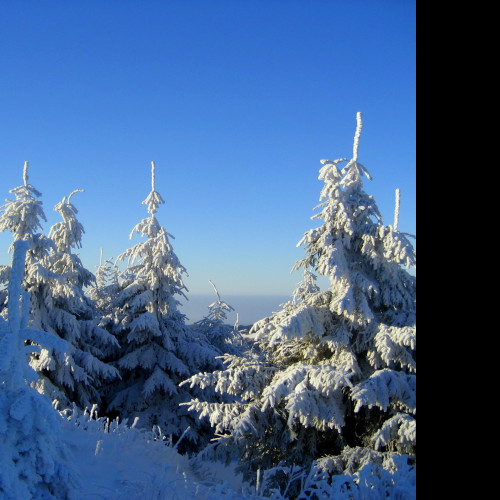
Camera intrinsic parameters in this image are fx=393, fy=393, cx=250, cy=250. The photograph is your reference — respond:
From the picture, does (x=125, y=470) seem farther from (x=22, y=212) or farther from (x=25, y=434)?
(x=22, y=212)

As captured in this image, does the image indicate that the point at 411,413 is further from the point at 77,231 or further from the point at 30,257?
the point at 77,231

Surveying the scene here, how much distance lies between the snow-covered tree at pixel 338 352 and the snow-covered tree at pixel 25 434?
4.19 m

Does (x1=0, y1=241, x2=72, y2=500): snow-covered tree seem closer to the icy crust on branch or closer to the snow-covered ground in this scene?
the snow-covered ground

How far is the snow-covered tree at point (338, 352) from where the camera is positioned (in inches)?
273

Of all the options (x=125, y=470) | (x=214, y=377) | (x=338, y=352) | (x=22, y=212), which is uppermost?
(x=22, y=212)

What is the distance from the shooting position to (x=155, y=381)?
47.2ft

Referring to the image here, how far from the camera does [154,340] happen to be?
16.0m

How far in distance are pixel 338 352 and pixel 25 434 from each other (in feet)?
19.0

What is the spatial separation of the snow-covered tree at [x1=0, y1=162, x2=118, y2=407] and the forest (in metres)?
0.05

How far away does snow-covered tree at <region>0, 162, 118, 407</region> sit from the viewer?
1243 cm

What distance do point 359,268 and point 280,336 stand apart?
7.32ft

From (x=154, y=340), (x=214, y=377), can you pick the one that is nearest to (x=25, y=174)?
(x=154, y=340)

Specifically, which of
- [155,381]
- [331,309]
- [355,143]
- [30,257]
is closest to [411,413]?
[331,309]
